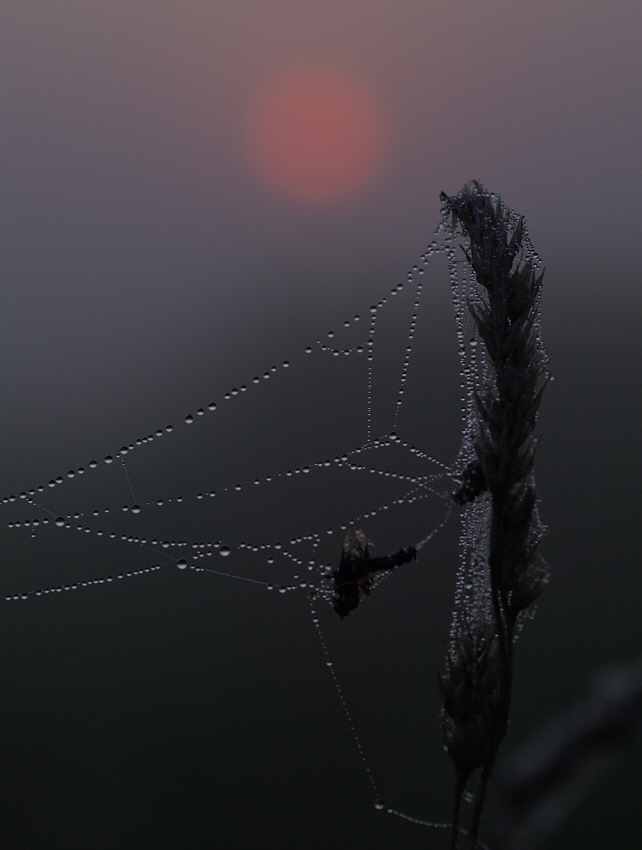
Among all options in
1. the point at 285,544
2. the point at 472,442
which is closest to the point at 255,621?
the point at 285,544

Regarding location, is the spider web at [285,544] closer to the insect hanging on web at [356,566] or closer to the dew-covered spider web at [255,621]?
the dew-covered spider web at [255,621]

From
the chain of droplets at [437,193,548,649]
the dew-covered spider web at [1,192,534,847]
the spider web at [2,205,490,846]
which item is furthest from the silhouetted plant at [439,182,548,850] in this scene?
the spider web at [2,205,490,846]

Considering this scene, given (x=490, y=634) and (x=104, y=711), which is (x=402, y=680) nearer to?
(x=104, y=711)

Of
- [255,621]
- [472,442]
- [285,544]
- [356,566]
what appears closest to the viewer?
[356,566]

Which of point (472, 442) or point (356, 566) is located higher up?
point (472, 442)

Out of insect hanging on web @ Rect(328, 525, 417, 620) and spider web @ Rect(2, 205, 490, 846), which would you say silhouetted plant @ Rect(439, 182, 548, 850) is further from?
spider web @ Rect(2, 205, 490, 846)

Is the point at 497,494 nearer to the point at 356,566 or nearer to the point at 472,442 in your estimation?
the point at 356,566
